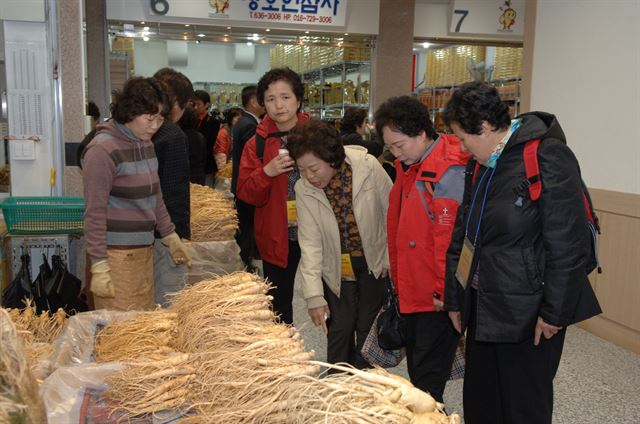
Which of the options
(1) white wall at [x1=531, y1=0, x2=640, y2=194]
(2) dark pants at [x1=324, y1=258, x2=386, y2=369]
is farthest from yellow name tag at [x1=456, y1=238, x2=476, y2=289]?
(1) white wall at [x1=531, y1=0, x2=640, y2=194]

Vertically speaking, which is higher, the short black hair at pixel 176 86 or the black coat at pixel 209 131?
the short black hair at pixel 176 86

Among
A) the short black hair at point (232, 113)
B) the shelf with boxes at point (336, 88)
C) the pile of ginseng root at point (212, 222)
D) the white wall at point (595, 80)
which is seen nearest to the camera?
the pile of ginseng root at point (212, 222)

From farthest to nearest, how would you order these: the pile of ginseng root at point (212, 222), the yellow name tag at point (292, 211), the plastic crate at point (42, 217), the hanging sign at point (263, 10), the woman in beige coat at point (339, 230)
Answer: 1. the hanging sign at point (263, 10)
2. the pile of ginseng root at point (212, 222)
3. the plastic crate at point (42, 217)
4. the yellow name tag at point (292, 211)
5. the woman in beige coat at point (339, 230)

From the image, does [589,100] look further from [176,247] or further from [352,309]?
[176,247]

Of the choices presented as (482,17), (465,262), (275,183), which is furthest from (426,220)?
(482,17)

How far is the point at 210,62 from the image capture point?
42.3 feet

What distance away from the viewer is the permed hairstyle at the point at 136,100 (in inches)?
92.9

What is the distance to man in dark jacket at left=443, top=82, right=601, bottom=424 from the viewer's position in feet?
6.39

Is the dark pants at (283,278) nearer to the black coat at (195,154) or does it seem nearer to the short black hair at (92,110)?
the black coat at (195,154)

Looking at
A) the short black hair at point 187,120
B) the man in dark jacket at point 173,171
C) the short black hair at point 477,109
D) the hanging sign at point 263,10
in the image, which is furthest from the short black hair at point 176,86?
the hanging sign at point 263,10

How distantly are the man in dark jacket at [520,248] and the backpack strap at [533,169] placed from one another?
0.01 m

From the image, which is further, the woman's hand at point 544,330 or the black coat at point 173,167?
the black coat at point 173,167

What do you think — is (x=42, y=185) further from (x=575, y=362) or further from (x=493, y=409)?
(x=575, y=362)

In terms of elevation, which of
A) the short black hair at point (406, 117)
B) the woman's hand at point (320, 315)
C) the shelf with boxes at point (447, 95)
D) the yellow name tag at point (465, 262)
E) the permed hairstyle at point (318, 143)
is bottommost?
the woman's hand at point (320, 315)
